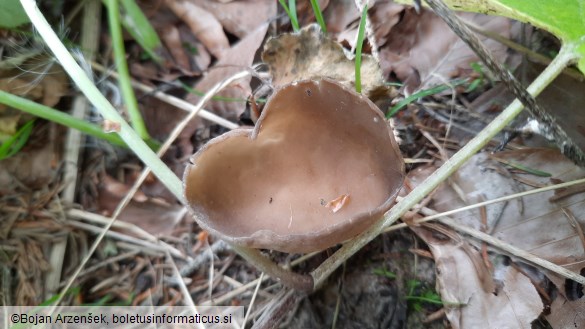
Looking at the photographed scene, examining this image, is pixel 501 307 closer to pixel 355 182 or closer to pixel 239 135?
pixel 355 182

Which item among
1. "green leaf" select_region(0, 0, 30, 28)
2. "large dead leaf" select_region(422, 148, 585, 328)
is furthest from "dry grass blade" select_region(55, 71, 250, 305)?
"large dead leaf" select_region(422, 148, 585, 328)

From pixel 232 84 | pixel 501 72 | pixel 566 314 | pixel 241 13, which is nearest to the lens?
pixel 501 72

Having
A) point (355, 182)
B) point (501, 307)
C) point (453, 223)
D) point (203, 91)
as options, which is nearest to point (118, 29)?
point (203, 91)

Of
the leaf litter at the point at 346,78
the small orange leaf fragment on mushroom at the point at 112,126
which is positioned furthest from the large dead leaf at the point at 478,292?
the small orange leaf fragment on mushroom at the point at 112,126

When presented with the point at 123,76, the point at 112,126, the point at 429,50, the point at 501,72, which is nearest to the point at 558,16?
the point at 501,72

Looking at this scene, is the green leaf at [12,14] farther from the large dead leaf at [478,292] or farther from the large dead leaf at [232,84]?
the large dead leaf at [478,292]

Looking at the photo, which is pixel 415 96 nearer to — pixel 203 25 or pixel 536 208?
pixel 536 208

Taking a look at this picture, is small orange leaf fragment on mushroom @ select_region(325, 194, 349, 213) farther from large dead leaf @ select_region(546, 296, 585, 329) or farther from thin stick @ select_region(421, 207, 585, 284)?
large dead leaf @ select_region(546, 296, 585, 329)
